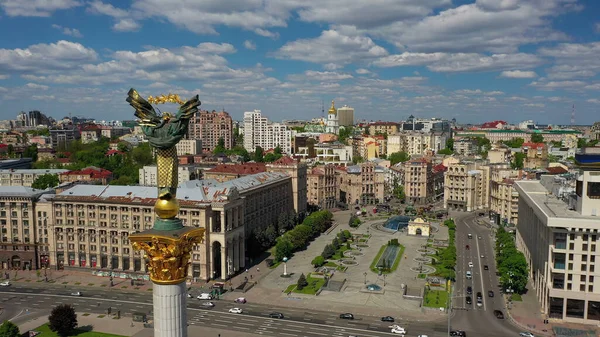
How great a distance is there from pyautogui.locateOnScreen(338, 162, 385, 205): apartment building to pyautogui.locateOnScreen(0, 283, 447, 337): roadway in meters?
107

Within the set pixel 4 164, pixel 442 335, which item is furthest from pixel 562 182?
pixel 4 164

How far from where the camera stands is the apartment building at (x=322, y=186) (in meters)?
173

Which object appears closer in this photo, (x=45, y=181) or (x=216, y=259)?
(x=216, y=259)

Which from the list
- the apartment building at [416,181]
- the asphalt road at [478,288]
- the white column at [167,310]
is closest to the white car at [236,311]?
the asphalt road at [478,288]

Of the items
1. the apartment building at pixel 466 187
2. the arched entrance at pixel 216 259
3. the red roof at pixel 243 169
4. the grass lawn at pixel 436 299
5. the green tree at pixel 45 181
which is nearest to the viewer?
the grass lawn at pixel 436 299

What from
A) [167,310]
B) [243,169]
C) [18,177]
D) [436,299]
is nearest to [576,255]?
[436,299]

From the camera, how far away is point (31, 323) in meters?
77.3

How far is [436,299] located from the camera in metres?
86.3

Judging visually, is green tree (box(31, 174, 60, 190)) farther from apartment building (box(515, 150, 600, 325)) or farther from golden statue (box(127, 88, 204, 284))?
golden statue (box(127, 88, 204, 284))

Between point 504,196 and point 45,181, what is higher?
point 45,181

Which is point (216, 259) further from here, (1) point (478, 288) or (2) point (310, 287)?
(1) point (478, 288)

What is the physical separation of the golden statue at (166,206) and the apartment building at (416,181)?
6483 inches

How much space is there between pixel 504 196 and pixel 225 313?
99511 mm

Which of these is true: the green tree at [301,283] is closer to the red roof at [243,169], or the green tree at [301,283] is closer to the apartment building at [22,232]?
the apartment building at [22,232]
